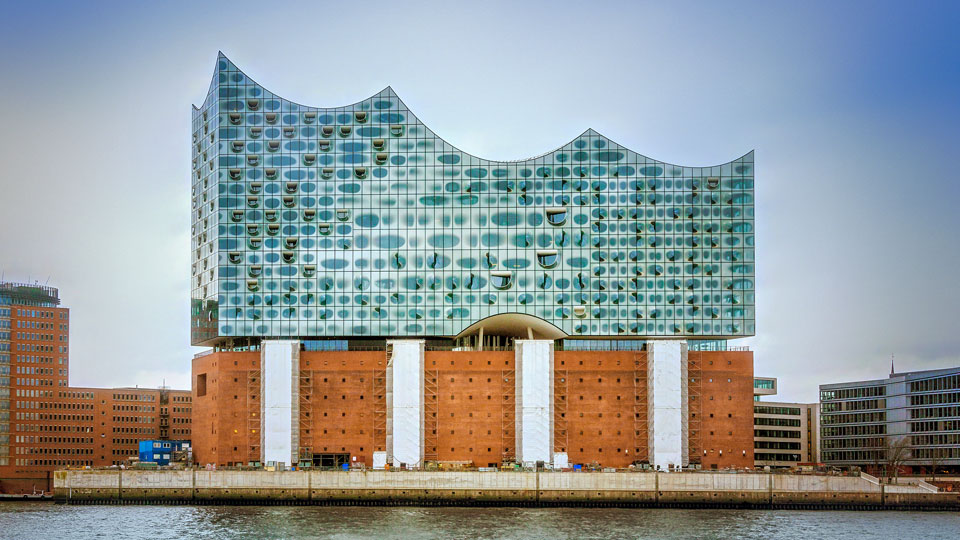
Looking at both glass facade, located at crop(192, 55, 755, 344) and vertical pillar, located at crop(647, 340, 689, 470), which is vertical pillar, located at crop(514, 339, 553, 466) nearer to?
glass facade, located at crop(192, 55, 755, 344)

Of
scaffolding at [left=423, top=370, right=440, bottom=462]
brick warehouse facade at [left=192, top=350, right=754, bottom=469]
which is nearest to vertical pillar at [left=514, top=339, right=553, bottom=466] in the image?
brick warehouse facade at [left=192, top=350, right=754, bottom=469]

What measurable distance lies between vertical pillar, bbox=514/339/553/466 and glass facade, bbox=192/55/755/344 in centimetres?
589

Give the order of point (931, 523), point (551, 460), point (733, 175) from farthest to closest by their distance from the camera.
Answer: point (733, 175), point (551, 460), point (931, 523)

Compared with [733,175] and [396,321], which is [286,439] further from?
[733,175]

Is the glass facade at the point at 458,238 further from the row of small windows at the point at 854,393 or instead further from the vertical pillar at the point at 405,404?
the row of small windows at the point at 854,393

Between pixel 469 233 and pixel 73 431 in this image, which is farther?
pixel 73 431

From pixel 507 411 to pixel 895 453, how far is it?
44858mm

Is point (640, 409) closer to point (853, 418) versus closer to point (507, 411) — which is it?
point (507, 411)

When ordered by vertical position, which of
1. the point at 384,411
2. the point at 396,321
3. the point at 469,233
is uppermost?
the point at 469,233

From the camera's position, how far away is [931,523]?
100250 millimetres

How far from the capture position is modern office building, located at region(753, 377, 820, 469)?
541ft

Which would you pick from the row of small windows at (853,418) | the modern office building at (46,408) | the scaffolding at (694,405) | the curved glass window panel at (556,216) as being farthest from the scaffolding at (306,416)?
the row of small windows at (853,418)

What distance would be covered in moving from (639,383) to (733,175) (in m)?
22.8

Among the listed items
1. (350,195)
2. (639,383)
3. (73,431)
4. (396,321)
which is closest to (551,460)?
(639,383)
